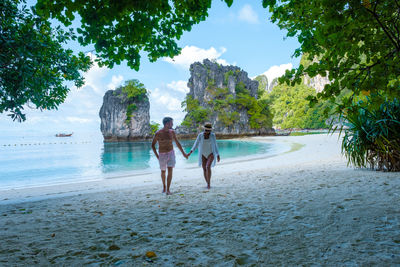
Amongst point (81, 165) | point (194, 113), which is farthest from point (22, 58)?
point (194, 113)

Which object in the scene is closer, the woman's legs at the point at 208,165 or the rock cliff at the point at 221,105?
the woman's legs at the point at 208,165

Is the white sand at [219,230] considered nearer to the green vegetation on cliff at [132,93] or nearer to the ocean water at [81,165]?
the ocean water at [81,165]

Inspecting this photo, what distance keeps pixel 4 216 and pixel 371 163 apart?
808cm

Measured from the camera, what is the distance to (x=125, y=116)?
50656mm

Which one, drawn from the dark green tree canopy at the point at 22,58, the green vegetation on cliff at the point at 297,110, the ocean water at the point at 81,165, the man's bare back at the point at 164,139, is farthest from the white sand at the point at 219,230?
the green vegetation on cliff at the point at 297,110

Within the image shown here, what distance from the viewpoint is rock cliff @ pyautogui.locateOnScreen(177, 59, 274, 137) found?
50906 millimetres

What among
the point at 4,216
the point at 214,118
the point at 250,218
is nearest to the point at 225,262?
the point at 250,218

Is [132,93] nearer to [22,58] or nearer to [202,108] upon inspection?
[202,108]

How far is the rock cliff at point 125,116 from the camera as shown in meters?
50.7

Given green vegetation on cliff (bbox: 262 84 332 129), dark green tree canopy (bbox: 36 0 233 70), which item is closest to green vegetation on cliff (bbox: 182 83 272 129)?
green vegetation on cliff (bbox: 262 84 332 129)

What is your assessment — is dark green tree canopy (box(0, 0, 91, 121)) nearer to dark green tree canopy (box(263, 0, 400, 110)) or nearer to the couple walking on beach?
the couple walking on beach

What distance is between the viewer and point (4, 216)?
3518 millimetres

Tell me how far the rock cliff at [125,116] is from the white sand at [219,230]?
160 feet

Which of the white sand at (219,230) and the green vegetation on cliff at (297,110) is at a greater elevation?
the green vegetation on cliff at (297,110)
